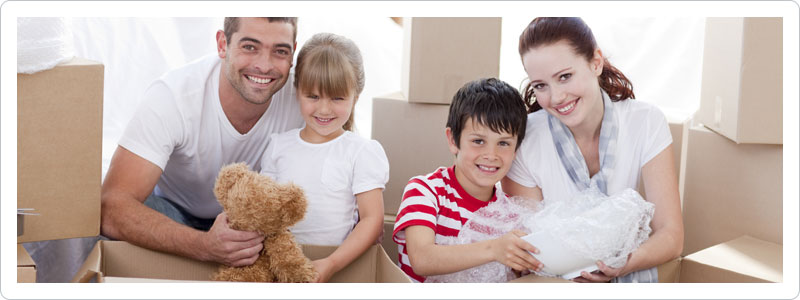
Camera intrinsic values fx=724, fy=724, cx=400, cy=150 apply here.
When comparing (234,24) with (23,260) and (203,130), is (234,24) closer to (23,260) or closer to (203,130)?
(203,130)

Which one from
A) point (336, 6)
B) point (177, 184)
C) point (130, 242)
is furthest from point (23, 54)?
point (177, 184)

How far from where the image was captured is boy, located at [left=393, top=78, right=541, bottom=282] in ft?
4.01

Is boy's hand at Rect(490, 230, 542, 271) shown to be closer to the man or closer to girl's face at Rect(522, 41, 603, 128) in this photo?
girl's face at Rect(522, 41, 603, 128)

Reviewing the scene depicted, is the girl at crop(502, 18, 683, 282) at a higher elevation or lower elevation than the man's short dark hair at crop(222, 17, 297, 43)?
lower

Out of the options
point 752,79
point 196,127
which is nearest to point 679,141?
point 752,79

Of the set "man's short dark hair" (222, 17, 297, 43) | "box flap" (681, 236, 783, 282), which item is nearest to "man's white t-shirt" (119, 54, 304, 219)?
"man's short dark hair" (222, 17, 297, 43)

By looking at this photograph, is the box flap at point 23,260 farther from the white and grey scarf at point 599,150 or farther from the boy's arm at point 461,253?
the white and grey scarf at point 599,150

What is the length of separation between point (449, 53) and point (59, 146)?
753 mm

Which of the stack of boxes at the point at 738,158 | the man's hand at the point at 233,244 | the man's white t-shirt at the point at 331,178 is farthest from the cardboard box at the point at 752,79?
the man's hand at the point at 233,244

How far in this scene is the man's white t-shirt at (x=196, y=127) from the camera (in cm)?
138

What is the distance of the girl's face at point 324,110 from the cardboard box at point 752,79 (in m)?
0.72

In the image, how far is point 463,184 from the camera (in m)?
1.34

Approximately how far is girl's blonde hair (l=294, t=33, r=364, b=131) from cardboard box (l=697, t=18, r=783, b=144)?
714 mm

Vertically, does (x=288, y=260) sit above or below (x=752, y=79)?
below
